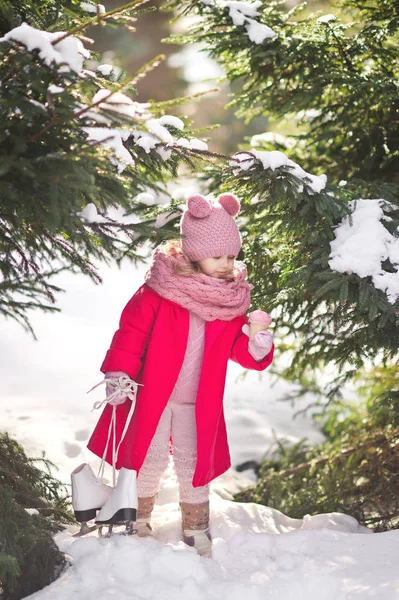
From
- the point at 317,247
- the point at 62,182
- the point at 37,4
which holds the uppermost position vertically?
the point at 37,4

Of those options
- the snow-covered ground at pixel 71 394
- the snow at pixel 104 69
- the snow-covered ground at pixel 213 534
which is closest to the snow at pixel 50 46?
the snow at pixel 104 69

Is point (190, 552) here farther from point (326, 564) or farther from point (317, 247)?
point (317, 247)


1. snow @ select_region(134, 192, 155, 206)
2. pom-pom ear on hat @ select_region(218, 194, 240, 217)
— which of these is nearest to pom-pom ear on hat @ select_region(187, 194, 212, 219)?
pom-pom ear on hat @ select_region(218, 194, 240, 217)

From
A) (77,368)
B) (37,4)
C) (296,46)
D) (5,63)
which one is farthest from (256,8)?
(77,368)

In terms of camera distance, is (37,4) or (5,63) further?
(37,4)

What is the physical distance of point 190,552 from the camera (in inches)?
113

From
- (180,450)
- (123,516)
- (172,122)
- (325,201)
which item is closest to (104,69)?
(172,122)

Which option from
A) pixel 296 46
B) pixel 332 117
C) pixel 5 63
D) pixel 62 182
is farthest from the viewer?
pixel 332 117

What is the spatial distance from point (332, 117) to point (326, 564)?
2970 mm

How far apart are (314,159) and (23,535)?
3.51 metres

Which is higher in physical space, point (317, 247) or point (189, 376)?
point (317, 247)

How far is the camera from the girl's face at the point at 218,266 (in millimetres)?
3121

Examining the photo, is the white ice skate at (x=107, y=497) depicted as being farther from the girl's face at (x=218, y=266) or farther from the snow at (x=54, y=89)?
the snow at (x=54, y=89)

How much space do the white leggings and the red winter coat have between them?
0.37ft
